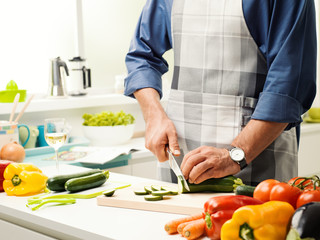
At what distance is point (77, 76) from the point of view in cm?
331

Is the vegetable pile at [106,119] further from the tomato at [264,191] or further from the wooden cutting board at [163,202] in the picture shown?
the tomato at [264,191]

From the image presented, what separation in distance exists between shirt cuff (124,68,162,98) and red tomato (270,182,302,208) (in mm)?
810

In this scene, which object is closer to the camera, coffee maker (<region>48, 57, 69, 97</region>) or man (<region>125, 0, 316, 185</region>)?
man (<region>125, 0, 316, 185</region>)

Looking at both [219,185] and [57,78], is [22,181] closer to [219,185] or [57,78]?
[219,185]

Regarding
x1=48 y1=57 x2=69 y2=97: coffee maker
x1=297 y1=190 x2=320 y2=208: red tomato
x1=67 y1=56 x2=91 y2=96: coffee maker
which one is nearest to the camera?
x1=297 y1=190 x2=320 y2=208: red tomato

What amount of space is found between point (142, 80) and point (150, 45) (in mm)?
169

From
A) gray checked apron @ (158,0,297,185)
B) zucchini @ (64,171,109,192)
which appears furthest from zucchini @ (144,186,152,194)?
gray checked apron @ (158,0,297,185)

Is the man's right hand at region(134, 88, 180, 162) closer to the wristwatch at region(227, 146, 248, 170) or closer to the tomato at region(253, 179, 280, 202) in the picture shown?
the wristwatch at region(227, 146, 248, 170)

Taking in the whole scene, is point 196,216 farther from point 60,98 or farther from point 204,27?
point 60,98

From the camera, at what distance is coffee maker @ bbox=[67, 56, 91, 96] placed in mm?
3297

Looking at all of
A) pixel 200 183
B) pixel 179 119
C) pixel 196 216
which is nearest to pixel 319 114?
pixel 179 119

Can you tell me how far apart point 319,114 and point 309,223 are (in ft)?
11.2

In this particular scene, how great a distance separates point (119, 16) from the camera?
3.62m

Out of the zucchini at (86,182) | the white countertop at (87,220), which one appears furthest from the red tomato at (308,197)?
the zucchini at (86,182)
